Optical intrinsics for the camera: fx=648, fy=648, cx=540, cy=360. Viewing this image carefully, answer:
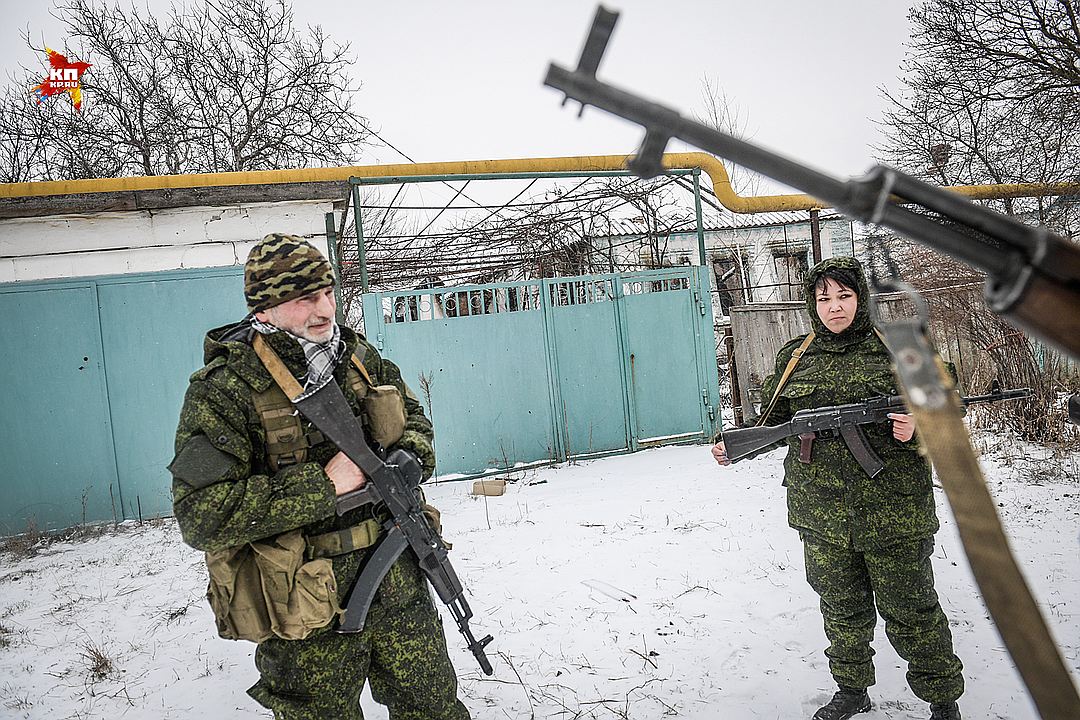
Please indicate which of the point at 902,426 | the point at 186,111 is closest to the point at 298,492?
the point at 902,426

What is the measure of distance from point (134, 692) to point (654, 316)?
641cm

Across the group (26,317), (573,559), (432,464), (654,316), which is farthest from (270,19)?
(432,464)

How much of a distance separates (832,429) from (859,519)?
366 millimetres

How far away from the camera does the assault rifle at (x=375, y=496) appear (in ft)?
6.47

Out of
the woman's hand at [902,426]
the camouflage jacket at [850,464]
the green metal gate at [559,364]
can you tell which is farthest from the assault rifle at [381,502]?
the green metal gate at [559,364]

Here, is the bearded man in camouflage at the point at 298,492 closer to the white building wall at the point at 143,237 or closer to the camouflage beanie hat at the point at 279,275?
the camouflage beanie hat at the point at 279,275

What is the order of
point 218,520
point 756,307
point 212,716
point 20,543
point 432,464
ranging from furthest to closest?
point 756,307
point 20,543
point 212,716
point 432,464
point 218,520

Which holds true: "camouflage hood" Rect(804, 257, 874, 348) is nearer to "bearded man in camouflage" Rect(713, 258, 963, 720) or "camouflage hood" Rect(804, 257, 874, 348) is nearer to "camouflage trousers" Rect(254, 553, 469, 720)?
"bearded man in camouflage" Rect(713, 258, 963, 720)

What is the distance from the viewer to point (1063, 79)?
8.75 meters

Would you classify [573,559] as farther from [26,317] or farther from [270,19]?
[270,19]

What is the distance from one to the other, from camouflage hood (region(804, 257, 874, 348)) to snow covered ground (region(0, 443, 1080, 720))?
1.60 meters

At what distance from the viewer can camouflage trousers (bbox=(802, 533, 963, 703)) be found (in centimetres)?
246

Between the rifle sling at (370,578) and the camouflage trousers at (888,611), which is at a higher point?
the rifle sling at (370,578)

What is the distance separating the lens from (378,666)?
6.84ft
